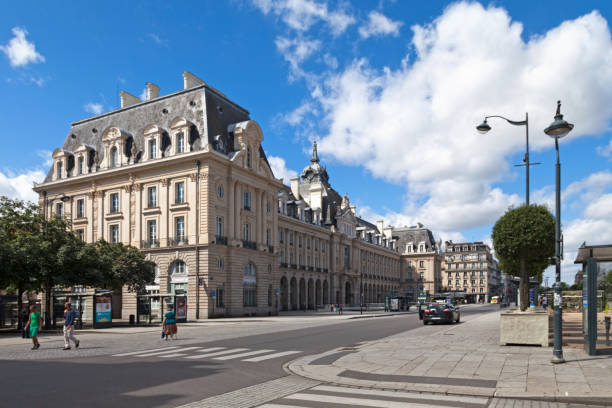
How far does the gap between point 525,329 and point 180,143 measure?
1527 inches

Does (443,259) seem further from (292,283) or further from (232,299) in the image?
(232,299)

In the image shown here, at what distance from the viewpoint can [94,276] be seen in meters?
33.2

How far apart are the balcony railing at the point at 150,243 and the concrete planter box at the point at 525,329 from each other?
3753 centimetres

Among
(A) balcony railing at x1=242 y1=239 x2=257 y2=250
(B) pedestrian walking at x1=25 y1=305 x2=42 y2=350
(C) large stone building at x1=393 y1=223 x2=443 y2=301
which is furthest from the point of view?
(C) large stone building at x1=393 y1=223 x2=443 y2=301

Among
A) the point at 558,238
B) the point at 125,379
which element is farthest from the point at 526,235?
the point at 125,379

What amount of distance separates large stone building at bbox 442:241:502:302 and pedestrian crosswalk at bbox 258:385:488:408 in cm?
13833

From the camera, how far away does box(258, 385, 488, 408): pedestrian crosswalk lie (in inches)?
357

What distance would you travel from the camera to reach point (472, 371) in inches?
484

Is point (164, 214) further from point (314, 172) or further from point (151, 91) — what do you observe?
point (314, 172)

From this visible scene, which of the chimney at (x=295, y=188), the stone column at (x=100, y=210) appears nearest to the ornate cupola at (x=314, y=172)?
the chimney at (x=295, y=188)

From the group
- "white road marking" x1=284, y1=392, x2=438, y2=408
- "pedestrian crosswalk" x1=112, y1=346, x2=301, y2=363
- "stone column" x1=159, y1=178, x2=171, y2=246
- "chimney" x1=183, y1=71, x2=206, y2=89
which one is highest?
"chimney" x1=183, y1=71, x2=206, y2=89

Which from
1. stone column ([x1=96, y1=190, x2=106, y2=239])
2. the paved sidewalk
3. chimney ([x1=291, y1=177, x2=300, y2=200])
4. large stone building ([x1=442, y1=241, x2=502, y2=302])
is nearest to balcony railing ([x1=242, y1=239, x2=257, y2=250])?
stone column ([x1=96, y1=190, x2=106, y2=239])

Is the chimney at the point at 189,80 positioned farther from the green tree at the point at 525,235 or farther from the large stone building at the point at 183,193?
the green tree at the point at 525,235

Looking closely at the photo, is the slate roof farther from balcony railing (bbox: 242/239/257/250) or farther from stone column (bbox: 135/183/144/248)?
balcony railing (bbox: 242/239/257/250)
